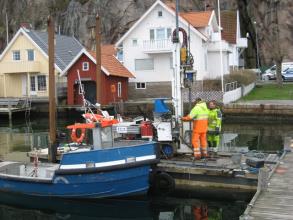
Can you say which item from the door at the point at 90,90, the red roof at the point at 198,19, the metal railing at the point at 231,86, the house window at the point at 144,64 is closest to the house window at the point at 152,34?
the house window at the point at 144,64

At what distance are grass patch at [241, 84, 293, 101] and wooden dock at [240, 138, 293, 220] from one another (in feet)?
77.3

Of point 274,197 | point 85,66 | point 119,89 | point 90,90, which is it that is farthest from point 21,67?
point 274,197

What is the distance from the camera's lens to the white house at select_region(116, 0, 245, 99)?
139ft

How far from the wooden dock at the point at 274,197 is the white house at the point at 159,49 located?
91.6 ft

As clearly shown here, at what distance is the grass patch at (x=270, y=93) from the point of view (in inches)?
1509

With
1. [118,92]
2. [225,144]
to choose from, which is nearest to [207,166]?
[225,144]

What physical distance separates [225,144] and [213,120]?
662 cm

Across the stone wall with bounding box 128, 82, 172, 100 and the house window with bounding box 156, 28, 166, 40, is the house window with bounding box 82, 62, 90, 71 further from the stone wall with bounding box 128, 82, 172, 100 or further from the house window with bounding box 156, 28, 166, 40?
the house window with bounding box 156, 28, 166, 40

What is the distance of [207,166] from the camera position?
15383 mm

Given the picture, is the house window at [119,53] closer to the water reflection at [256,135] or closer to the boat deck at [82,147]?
the water reflection at [256,135]

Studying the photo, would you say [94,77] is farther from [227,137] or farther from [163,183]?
[163,183]

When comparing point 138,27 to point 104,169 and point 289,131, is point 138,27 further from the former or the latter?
point 104,169

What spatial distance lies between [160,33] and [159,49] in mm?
1892

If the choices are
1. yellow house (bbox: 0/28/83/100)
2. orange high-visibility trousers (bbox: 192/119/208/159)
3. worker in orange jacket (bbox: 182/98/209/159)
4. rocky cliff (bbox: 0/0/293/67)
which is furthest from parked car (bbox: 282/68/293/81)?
worker in orange jacket (bbox: 182/98/209/159)
